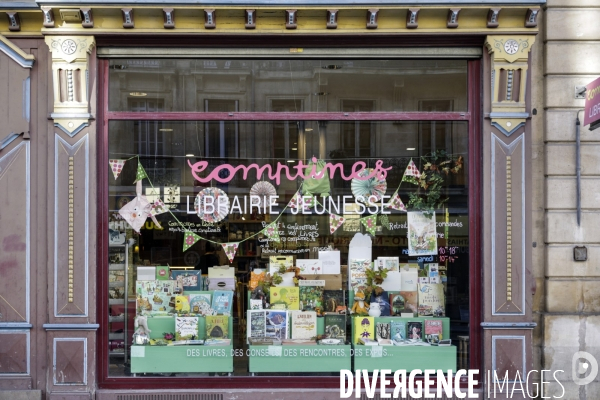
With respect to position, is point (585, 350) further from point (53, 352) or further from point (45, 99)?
point (45, 99)

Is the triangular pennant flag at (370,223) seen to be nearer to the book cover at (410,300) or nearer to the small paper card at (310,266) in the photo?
the small paper card at (310,266)

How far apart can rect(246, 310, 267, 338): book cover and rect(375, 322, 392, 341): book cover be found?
5.04 feet

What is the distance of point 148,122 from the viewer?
890 cm

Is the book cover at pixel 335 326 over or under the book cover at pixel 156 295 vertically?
under

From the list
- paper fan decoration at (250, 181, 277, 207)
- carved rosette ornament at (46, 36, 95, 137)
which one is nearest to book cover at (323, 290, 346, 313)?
paper fan decoration at (250, 181, 277, 207)

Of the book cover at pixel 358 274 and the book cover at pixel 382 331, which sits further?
the book cover at pixel 358 274

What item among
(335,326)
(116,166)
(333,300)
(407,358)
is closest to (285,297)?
(333,300)

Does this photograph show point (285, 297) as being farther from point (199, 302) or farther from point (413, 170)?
point (413, 170)

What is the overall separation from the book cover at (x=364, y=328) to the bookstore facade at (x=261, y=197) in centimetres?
3

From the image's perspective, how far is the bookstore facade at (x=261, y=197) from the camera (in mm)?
8531

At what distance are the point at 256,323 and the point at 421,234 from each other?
258cm

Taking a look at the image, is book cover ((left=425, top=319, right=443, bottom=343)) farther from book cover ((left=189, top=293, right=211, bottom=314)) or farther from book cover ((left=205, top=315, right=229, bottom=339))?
book cover ((left=189, top=293, right=211, bottom=314))

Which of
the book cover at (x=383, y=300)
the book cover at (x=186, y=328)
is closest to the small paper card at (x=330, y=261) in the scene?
the book cover at (x=383, y=300)

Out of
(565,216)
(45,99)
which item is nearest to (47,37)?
(45,99)
